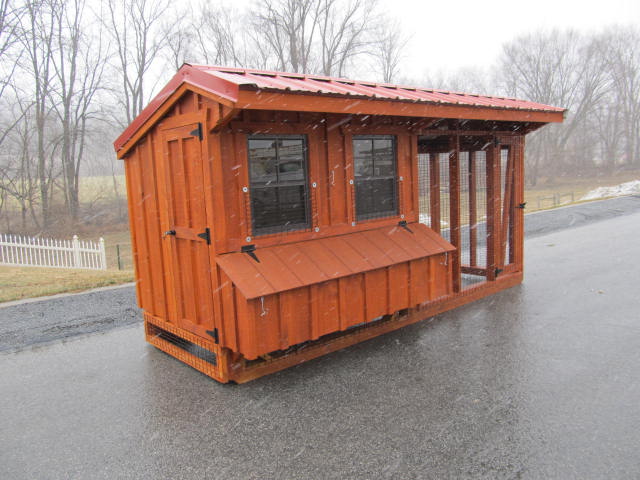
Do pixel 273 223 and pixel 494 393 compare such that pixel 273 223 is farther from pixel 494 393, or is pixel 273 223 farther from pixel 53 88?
pixel 53 88

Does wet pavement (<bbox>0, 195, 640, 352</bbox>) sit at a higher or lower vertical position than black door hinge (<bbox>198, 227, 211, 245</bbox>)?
lower

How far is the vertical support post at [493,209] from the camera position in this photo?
740cm

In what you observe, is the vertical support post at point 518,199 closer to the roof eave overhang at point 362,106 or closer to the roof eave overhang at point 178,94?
the roof eave overhang at point 362,106

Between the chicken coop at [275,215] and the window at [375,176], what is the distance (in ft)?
0.06

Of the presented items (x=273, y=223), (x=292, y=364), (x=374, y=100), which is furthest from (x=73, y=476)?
(x=374, y=100)

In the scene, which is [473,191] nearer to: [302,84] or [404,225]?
[404,225]

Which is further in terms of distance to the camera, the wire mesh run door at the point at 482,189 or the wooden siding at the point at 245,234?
the wire mesh run door at the point at 482,189

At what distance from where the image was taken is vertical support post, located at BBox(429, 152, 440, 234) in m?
7.16

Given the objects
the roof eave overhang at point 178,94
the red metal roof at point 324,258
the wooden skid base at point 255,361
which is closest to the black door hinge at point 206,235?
the red metal roof at point 324,258

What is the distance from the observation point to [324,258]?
4906 millimetres

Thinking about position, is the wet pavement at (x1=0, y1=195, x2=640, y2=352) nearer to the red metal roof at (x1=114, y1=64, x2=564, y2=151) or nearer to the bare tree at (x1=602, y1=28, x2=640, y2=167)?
the red metal roof at (x1=114, y1=64, x2=564, y2=151)

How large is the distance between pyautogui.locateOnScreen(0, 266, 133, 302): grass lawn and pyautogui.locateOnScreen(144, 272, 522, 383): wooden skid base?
329cm

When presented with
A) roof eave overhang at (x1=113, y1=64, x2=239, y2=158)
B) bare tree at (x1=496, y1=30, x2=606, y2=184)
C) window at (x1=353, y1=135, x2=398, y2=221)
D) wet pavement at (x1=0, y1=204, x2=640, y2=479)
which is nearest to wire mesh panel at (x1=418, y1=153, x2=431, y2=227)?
window at (x1=353, y1=135, x2=398, y2=221)

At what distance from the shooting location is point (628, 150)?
4000 centimetres
